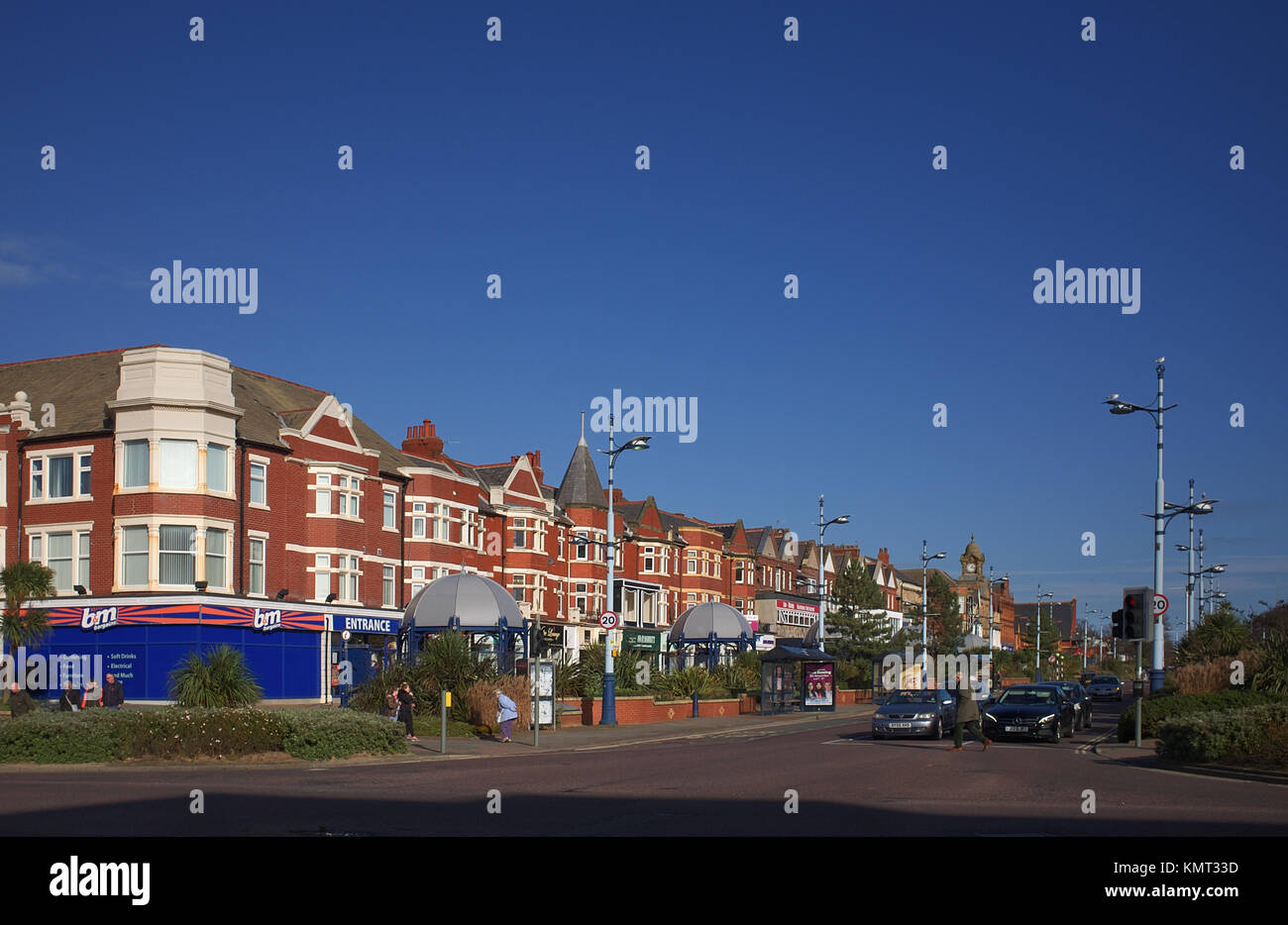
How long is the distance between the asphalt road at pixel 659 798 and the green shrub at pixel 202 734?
2.77 ft

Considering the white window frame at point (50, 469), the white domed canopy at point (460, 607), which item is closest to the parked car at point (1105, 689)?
the white domed canopy at point (460, 607)

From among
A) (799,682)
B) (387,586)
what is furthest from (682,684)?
(387,586)

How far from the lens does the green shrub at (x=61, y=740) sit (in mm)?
23391

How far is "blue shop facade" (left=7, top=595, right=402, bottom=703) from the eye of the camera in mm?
42469

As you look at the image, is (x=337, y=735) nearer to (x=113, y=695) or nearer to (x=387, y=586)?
(x=113, y=695)

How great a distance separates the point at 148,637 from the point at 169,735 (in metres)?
20.3

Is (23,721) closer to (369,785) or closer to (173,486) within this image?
(369,785)

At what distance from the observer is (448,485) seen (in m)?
56.6

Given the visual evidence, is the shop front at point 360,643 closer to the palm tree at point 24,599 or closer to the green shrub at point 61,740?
the palm tree at point 24,599

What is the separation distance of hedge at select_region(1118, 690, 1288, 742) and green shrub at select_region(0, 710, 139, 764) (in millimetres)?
20309

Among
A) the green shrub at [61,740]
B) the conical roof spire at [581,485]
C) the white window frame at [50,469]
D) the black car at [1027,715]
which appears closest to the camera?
the green shrub at [61,740]

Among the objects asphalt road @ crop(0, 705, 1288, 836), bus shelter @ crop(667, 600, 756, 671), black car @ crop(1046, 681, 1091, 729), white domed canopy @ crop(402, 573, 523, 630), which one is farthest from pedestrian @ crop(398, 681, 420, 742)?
bus shelter @ crop(667, 600, 756, 671)

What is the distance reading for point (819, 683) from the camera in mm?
52844

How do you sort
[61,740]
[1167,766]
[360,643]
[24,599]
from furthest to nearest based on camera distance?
[360,643], [24,599], [61,740], [1167,766]
